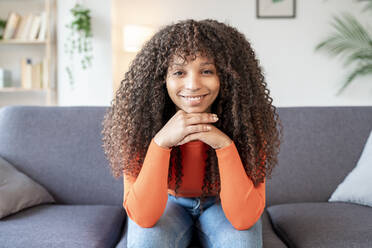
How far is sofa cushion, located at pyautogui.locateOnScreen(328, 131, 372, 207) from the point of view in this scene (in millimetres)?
1388

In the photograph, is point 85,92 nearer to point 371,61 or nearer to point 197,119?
point 197,119

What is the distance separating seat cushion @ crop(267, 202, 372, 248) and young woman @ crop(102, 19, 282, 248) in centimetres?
20

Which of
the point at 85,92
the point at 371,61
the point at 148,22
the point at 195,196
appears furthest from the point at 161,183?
the point at 371,61

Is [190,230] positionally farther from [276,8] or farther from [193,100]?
[276,8]

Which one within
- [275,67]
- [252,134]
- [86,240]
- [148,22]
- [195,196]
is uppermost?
[148,22]

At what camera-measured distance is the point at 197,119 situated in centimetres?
104

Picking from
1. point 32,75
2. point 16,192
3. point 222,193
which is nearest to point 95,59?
point 32,75

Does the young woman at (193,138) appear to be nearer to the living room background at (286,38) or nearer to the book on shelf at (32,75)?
the living room background at (286,38)

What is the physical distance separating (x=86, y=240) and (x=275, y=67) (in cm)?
290

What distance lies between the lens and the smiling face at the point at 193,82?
1.02m

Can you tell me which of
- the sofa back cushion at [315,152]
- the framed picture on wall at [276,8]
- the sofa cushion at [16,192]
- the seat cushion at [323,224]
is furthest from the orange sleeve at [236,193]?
the framed picture on wall at [276,8]

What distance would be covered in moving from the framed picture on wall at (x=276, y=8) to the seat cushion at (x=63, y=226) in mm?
2774

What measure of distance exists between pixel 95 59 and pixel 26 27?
30.7 inches

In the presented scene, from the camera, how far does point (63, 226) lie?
4.01 feet
